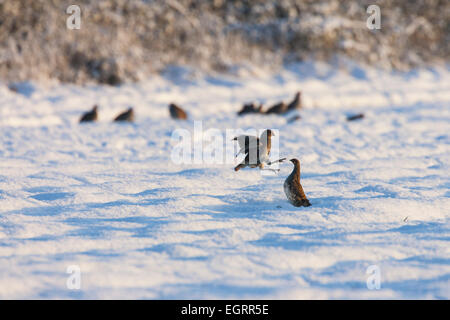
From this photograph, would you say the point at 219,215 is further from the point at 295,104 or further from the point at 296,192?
Answer: the point at 295,104

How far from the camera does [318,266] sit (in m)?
2.92

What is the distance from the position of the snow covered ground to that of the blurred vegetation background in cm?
450

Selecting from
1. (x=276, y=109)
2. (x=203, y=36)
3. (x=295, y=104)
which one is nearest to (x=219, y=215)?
(x=276, y=109)

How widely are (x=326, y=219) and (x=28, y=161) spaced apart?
12.2 feet

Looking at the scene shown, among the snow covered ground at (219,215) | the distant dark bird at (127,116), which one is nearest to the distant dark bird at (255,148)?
the snow covered ground at (219,215)

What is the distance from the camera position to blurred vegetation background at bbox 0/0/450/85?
1245 centimetres

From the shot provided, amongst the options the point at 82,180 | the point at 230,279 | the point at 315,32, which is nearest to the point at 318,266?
the point at 230,279

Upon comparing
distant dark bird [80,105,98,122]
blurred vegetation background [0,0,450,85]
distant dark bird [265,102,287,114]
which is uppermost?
blurred vegetation background [0,0,450,85]

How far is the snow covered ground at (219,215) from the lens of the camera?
8.95 feet

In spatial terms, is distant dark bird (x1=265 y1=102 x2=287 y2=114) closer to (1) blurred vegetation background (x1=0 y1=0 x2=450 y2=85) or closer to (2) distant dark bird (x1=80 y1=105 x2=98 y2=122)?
(2) distant dark bird (x1=80 y1=105 x2=98 y2=122)

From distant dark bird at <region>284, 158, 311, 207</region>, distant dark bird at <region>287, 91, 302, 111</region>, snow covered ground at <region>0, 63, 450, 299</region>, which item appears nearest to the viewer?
snow covered ground at <region>0, 63, 450, 299</region>

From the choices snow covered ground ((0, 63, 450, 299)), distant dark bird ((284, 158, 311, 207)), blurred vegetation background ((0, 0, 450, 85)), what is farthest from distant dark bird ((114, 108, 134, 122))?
distant dark bird ((284, 158, 311, 207))

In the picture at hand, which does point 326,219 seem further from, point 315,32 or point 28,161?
point 315,32
